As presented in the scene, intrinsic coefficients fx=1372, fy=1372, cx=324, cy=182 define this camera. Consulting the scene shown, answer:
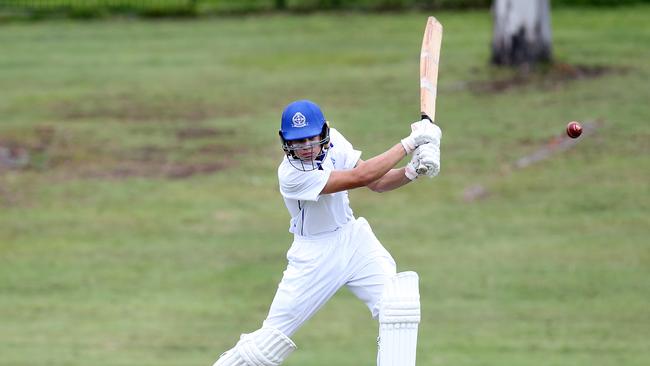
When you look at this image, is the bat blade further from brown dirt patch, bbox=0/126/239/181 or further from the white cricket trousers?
brown dirt patch, bbox=0/126/239/181

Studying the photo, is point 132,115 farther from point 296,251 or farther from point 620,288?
point 296,251

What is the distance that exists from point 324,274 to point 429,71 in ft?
4.12

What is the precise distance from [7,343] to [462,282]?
497cm

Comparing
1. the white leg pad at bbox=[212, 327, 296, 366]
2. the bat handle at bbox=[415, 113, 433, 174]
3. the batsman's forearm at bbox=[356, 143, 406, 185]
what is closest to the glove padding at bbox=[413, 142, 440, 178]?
the bat handle at bbox=[415, 113, 433, 174]

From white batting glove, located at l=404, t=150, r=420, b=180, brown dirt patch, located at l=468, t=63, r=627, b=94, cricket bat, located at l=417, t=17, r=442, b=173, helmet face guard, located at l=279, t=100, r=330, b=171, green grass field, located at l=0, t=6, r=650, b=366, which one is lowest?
green grass field, located at l=0, t=6, r=650, b=366

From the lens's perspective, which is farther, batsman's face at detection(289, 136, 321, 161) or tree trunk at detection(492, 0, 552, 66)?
tree trunk at detection(492, 0, 552, 66)

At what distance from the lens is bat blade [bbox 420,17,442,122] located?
691 cm

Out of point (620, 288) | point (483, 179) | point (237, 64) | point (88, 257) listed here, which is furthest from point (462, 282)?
point (237, 64)

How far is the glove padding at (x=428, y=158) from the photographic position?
6.68 m

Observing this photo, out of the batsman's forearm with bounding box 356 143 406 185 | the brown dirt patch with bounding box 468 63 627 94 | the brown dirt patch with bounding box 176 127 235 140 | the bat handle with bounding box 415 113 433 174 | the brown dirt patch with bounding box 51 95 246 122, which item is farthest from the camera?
the brown dirt patch with bounding box 468 63 627 94

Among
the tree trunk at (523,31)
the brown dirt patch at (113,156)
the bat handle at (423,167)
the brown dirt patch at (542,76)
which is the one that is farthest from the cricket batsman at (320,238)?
the tree trunk at (523,31)

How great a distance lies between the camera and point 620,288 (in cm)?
1477

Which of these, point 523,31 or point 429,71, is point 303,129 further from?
point 523,31

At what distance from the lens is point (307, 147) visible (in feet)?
23.0
